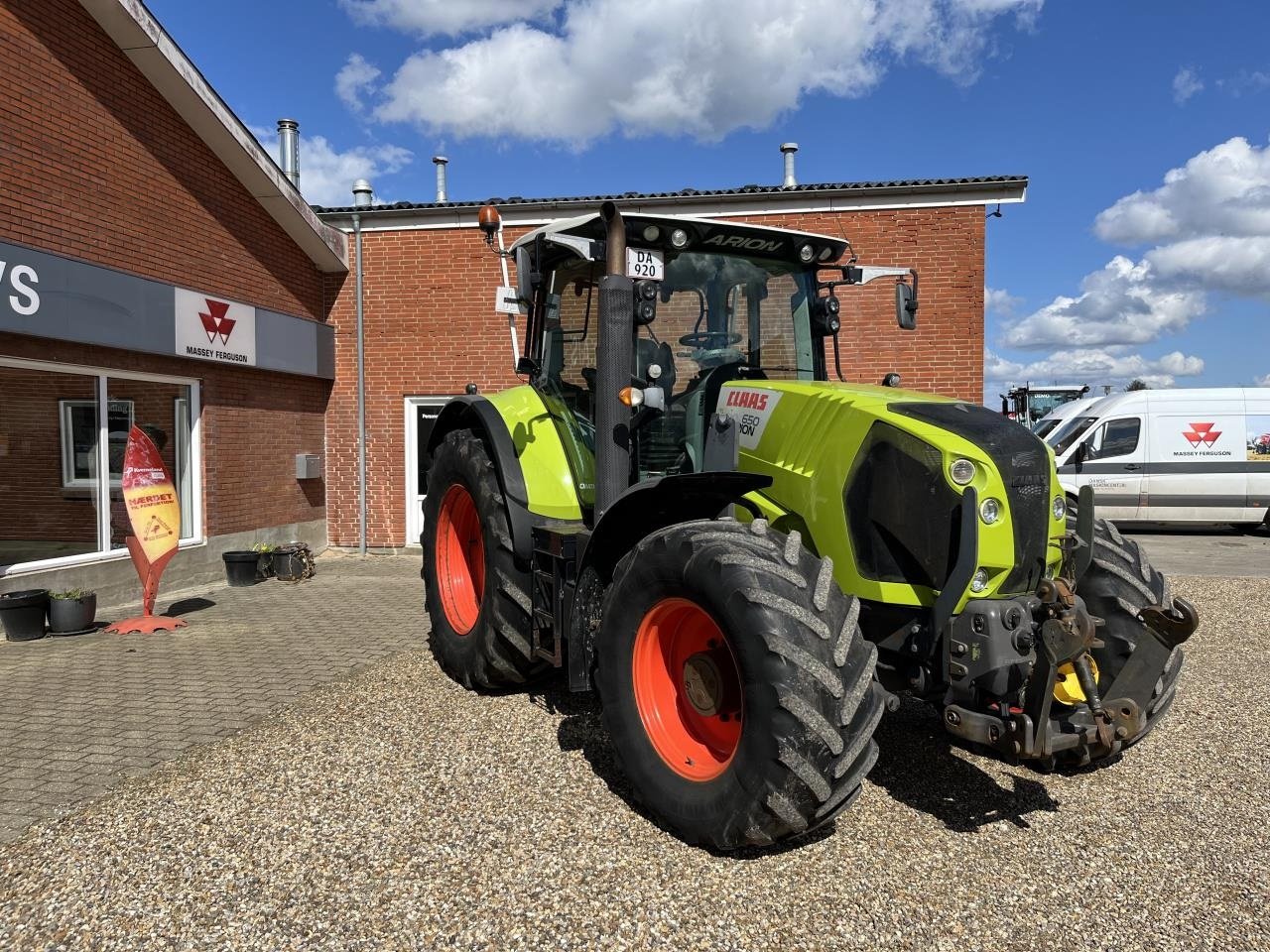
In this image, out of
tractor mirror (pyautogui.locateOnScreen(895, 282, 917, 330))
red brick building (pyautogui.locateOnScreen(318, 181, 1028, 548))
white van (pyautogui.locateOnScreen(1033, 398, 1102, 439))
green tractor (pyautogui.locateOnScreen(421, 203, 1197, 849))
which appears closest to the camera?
green tractor (pyautogui.locateOnScreen(421, 203, 1197, 849))

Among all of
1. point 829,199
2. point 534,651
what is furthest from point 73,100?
point 829,199

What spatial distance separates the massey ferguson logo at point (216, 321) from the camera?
9086 mm

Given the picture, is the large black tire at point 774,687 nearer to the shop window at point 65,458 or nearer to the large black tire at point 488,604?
the large black tire at point 488,604

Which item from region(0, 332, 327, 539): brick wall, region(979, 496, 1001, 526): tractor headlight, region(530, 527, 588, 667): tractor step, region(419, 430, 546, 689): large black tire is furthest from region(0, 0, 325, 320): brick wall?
region(979, 496, 1001, 526): tractor headlight

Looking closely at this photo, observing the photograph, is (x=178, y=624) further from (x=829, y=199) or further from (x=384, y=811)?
(x=829, y=199)

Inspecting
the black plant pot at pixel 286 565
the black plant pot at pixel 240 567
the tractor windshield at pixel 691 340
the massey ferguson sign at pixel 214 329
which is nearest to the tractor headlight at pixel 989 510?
the tractor windshield at pixel 691 340

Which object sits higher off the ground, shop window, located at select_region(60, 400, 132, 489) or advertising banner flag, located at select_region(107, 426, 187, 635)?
shop window, located at select_region(60, 400, 132, 489)

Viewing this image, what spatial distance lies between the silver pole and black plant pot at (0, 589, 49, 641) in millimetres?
4938

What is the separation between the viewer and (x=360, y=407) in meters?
11.5

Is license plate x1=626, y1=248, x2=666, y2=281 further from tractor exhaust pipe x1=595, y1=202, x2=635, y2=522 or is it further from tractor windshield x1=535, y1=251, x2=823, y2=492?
tractor windshield x1=535, y1=251, x2=823, y2=492

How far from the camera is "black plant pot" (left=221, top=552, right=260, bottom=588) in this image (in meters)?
9.30

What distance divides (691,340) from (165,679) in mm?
4099

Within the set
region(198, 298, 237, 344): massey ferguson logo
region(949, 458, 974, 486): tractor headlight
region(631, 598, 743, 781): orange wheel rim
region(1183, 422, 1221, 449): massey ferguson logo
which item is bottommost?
region(631, 598, 743, 781): orange wheel rim

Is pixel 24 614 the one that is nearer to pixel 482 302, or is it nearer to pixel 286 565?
pixel 286 565
